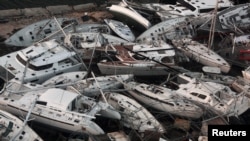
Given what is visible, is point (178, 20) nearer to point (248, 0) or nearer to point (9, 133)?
point (248, 0)

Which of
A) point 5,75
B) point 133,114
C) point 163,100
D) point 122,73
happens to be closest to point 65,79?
point 5,75

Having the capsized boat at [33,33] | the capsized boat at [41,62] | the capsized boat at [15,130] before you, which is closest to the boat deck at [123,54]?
the capsized boat at [41,62]

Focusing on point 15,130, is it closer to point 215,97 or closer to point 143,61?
point 143,61

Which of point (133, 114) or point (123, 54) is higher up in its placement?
point (123, 54)

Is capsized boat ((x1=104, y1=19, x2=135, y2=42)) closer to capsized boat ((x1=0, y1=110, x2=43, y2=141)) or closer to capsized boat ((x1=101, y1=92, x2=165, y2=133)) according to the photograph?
capsized boat ((x1=101, y1=92, x2=165, y2=133))

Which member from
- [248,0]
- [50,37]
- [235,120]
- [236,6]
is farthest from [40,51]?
[248,0]

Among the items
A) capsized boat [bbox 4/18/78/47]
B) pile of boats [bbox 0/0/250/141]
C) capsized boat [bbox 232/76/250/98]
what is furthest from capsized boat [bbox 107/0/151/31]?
capsized boat [bbox 232/76/250/98]

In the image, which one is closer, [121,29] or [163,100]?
[163,100]
